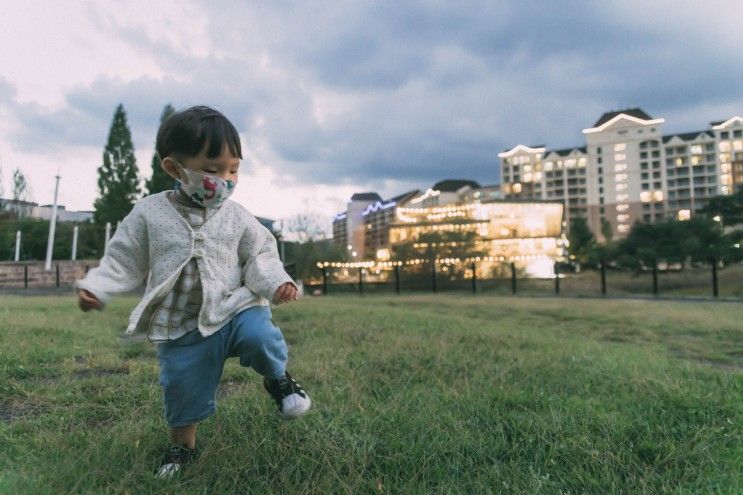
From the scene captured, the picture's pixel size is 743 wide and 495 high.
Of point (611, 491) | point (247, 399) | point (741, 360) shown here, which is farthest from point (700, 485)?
point (741, 360)

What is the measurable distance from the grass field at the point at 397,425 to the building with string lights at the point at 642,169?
75.2 m

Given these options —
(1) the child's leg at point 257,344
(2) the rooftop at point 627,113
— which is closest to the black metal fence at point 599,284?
(1) the child's leg at point 257,344

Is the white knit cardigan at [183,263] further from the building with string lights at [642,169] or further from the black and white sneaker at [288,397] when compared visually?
the building with string lights at [642,169]

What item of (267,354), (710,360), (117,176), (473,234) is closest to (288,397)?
(267,354)

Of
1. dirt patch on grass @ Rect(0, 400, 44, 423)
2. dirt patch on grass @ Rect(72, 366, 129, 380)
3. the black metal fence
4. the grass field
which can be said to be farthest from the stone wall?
dirt patch on grass @ Rect(0, 400, 44, 423)

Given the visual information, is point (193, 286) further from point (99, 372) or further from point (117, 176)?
point (117, 176)

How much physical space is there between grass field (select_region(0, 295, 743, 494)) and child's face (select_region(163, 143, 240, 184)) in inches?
37.1

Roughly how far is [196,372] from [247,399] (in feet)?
2.38

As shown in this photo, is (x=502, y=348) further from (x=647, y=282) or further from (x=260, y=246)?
(x=647, y=282)

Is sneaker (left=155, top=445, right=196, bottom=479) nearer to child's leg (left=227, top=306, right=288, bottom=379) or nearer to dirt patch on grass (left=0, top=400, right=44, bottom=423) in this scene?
Answer: child's leg (left=227, top=306, right=288, bottom=379)

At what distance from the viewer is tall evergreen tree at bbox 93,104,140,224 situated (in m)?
32.3

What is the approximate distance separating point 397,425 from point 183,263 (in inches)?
39.6

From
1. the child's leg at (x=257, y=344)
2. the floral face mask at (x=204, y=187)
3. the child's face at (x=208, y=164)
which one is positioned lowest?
A: the child's leg at (x=257, y=344)

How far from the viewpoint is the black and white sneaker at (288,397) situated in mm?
1694
